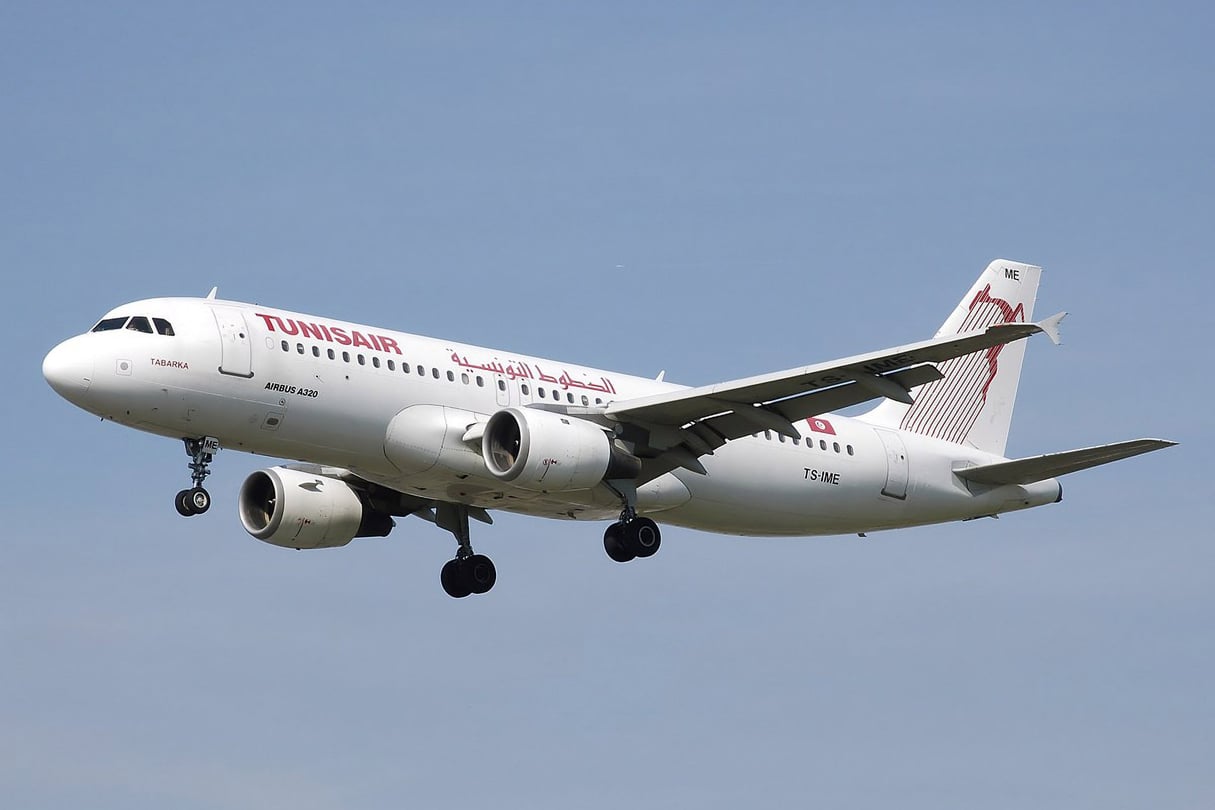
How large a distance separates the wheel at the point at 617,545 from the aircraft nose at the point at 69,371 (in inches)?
439

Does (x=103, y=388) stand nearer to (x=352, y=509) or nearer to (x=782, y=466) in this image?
(x=352, y=509)

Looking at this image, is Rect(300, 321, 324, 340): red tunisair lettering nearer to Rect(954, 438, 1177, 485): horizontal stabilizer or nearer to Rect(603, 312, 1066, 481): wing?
Rect(603, 312, 1066, 481): wing

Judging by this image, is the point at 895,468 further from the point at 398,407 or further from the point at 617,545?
the point at 398,407

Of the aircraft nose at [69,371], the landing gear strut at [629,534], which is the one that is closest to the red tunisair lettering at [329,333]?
the aircraft nose at [69,371]

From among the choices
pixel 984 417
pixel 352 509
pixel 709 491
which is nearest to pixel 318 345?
pixel 352 509

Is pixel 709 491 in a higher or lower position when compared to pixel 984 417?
lower

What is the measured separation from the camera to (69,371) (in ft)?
120

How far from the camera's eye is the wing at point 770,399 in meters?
36.9

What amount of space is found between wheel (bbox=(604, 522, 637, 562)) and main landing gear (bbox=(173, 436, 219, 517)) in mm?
8433

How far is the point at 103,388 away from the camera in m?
36.5

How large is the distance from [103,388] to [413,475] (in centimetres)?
634

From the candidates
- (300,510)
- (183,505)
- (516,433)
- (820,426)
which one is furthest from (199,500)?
(820,426)

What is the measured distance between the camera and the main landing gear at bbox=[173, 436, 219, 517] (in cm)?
3738

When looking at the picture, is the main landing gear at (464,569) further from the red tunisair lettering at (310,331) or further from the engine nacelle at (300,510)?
the red tunisair lettering at (310,331)
